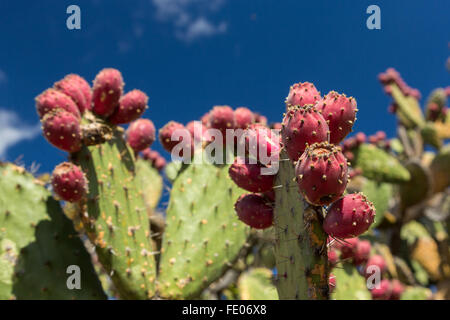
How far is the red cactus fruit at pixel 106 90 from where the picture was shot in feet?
5.96

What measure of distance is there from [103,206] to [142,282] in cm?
32

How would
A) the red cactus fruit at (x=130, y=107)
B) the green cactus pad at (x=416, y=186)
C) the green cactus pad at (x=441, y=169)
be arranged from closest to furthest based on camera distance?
the red cactus fruit at (x=130, y=107), the green cactus pad at (x=416, y=186), the green cactus pad at (x=441, y=169)

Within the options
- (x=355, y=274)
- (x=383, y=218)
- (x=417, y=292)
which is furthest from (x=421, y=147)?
(x=355, y=274)

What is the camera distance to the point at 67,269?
1.67 m

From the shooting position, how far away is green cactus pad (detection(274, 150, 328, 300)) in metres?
1.01

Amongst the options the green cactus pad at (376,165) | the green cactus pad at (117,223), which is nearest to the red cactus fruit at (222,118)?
the green cactus pad at (117,223)

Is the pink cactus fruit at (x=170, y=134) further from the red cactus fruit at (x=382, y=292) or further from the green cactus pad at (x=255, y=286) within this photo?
the red cactus fruit at (x=382, y=292)

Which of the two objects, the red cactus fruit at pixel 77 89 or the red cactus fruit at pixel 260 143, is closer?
the red cactus fruit at pixel 260 143

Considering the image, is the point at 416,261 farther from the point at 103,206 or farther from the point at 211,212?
the point at 103,206

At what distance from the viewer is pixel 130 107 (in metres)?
1.88

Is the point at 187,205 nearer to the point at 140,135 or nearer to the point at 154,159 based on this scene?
the point at 140,135

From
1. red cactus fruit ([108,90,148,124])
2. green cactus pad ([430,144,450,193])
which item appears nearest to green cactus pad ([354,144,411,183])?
green cactus pad ([430,144,450,193])

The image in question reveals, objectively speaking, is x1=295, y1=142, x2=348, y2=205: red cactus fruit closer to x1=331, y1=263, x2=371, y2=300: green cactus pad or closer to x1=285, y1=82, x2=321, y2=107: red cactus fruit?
x1=285, y1=82, x2=321, y2=107: red cactus fruit

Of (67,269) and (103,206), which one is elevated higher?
(103,206)
